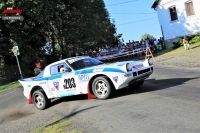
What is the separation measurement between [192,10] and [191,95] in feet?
91.6

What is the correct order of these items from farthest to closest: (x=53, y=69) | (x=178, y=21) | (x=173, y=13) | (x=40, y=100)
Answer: (x=173, y=13)
(x=178, y=21)
(x=40, y=100)
(x=53, y=69)

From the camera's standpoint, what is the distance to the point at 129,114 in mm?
7047

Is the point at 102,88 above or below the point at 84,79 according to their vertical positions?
below

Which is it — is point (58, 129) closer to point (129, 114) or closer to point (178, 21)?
point (129, 114)

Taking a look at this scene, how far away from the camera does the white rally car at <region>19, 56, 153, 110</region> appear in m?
8.98

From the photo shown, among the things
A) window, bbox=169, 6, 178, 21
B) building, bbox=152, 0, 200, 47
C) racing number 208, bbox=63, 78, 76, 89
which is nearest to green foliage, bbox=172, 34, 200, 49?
building, bbox=152, 0, 200, 47

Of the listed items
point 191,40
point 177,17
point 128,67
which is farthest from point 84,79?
point 177,17

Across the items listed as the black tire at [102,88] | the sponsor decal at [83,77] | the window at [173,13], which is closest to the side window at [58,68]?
the sponsor decal at [83,77]

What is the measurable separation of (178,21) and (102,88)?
28116mm

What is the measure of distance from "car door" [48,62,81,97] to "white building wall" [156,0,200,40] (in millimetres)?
26408

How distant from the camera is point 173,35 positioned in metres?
35.9

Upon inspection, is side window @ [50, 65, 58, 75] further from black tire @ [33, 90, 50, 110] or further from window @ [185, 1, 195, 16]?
window @ [185, 1, 195, 16]

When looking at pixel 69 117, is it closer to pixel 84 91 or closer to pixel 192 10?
pixel 84 91

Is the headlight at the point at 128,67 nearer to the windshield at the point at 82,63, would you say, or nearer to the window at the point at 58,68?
the windshield at the point at 82,63
